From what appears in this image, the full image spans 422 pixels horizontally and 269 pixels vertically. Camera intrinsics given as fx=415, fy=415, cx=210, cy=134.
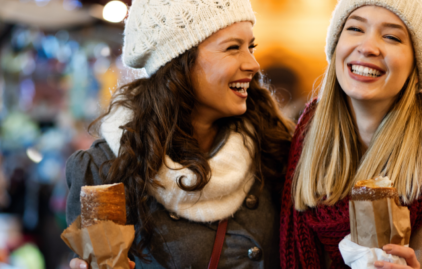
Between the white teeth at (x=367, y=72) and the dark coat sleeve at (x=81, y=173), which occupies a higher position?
the white teeth at (x=367, y=72)

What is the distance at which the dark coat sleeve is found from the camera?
1.78 m

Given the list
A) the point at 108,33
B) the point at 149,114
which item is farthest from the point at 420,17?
the point at 108,33

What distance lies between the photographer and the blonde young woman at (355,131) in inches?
61.2

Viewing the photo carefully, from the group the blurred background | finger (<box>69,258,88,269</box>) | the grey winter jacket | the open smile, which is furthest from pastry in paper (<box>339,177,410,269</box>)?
the blurred background

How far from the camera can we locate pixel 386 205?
1244 mm

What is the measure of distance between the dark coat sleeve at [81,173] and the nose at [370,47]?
1.12 meters

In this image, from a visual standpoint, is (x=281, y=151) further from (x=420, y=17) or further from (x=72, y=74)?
(x=72, y=74)

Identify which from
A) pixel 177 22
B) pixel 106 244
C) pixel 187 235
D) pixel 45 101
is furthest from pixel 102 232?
pixel 45 101

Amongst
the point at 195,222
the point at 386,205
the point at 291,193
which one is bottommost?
the point at 195,222

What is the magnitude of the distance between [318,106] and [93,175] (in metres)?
1.04

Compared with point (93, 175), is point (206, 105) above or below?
above

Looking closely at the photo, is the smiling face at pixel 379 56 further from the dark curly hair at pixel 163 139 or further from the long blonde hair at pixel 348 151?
the dark curly hair at pixel 163 139

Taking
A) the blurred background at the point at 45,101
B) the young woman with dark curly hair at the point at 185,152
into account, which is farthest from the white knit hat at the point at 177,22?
the blurred background at the point at 45,101

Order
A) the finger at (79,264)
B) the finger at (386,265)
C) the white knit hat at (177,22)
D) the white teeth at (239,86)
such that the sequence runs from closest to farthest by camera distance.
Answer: the finger at (386,265) → the finger at (79,264) → the white knit hat at (177,22) → the white teeth at (239,86)
